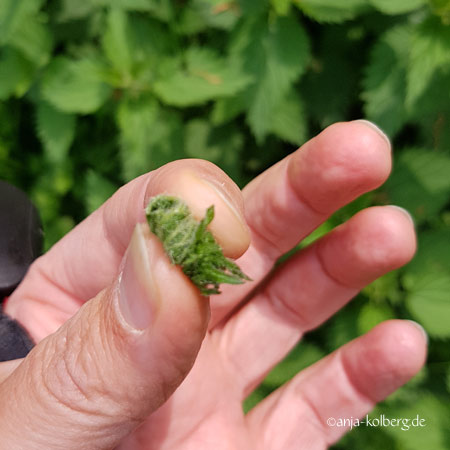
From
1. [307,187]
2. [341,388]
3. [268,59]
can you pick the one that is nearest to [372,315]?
[341,388]

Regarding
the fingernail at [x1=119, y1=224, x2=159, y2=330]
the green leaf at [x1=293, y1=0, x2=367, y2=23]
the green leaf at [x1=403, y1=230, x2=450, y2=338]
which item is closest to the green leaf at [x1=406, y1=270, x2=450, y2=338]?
the green leaf at [x1=403, y1=230, x2=450, y2=338]

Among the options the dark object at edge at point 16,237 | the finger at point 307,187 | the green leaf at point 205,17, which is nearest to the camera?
the finger at point 307,187

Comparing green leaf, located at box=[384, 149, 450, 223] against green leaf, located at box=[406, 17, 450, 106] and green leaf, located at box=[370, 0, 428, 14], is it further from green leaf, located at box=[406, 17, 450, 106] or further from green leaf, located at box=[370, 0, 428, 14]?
green leaf, located at box=[370, 0, 428, 14]

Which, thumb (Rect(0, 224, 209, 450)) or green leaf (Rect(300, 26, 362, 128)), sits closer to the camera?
thumb (Rect(0, 224, 209, 450))

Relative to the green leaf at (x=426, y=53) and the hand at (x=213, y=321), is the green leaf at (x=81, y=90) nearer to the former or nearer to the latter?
the hand at (x=213, y=321)

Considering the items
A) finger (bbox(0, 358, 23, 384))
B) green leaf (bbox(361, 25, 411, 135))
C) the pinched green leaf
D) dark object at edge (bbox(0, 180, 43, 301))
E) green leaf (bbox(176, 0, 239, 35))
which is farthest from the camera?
green leaf (bbox(176, 0, 239, 35))

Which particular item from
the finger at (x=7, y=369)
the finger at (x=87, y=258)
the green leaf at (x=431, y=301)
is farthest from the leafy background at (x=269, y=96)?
the finger at (x=7, y=369)

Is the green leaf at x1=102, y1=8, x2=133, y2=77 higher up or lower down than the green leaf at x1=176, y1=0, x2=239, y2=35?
higher up
